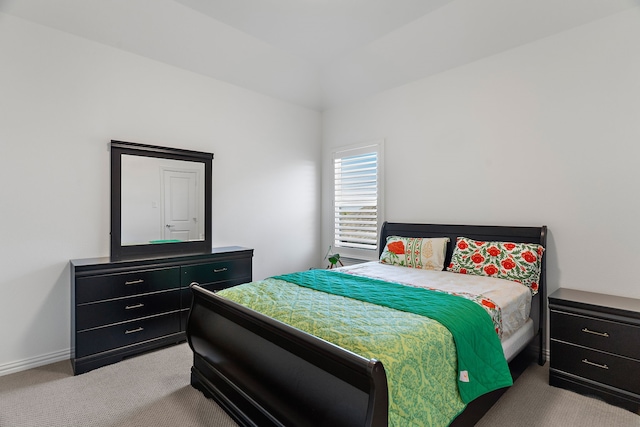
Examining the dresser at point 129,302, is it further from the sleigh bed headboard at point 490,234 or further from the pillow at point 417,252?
the sleigh bed headboard at point 490,234

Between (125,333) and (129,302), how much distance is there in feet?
0.89

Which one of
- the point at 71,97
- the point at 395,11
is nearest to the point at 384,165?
the point at 395,11

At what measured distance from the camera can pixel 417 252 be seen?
343cm

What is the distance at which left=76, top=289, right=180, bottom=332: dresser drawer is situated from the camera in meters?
2.66

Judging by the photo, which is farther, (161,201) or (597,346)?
(161,201)

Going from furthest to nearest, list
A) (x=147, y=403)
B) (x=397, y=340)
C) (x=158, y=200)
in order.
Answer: (x=158, y=200), (x=147, y=403), (x=397, y=340)

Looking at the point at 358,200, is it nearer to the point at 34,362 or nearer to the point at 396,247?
the point at 396,247

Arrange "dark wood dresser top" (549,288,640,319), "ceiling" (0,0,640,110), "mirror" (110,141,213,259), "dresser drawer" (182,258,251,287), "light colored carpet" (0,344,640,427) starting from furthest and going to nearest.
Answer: "dresser drawer" (182,258,251,287) → "mirror" (110,141,213,259) → "ceiling" (0,0,640,110) → "dark wood dresser top" (549,288,640,319) → "light colored carpet" (0,344,640,427)

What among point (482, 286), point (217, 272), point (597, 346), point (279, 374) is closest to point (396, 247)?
point (482, 286)

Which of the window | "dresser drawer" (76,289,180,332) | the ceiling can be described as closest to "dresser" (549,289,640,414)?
the window

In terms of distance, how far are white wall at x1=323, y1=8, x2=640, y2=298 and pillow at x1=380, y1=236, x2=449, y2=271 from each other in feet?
1.28

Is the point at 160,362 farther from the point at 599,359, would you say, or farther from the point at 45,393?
the point at 599,359

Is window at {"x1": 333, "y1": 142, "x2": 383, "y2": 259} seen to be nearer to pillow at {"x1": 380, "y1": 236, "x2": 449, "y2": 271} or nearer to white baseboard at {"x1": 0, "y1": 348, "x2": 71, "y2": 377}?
pillow at {"x1": 380, "y1": 236, "x2": 449, "y2": 271}

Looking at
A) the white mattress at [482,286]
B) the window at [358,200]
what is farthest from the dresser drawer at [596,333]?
the window at [358,200]
